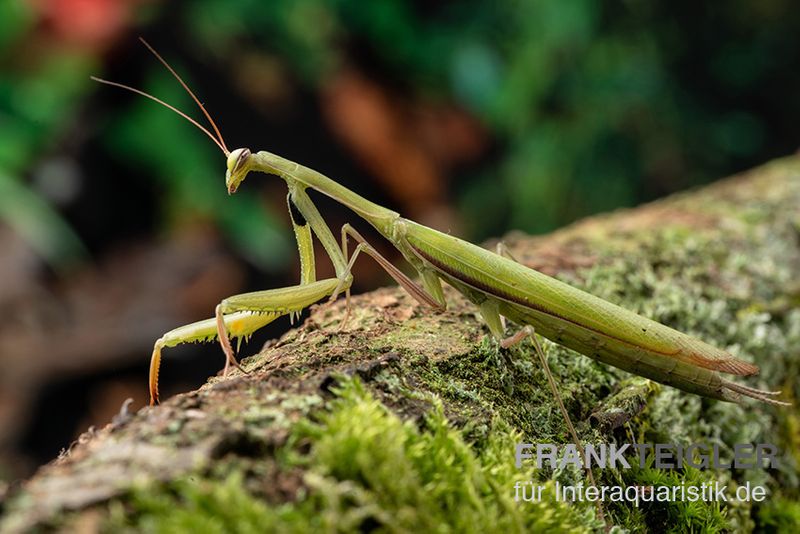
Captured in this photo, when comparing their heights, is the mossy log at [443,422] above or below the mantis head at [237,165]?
below

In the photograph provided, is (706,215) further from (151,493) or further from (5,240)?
(5,240)

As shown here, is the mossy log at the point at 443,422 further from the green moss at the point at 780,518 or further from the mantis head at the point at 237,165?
the mantis head at the point at 237,165

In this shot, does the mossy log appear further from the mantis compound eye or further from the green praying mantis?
the mantis compound eye

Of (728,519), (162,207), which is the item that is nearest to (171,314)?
(162,207)

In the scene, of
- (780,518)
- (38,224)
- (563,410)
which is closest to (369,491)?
(563,410)

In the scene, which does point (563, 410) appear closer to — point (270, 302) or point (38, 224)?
point (270, 302)

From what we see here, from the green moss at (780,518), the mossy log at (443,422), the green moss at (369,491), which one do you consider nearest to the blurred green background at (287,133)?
the mossy log at (443,422)

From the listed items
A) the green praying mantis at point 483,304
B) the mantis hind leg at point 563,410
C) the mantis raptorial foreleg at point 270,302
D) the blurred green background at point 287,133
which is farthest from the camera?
the blurred green background at point 287,133
